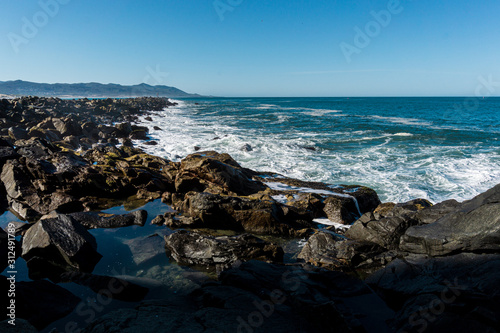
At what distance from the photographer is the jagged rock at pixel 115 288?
15.9ft

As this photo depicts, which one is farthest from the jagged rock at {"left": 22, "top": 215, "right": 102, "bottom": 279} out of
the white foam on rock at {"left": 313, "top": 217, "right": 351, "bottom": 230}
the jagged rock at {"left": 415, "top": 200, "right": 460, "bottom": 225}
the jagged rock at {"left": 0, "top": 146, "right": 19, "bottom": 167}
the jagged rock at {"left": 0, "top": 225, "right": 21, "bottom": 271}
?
the jagged rock at {"left": 415, "top": 200, "right": 460, "bottom": 225}

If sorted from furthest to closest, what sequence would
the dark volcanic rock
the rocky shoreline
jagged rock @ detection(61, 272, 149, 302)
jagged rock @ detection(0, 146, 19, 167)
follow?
1. jagged rock @ detection(0, 146, 19, 167)
2. jagged rock @ detection(61, 272, 149, 302)
3. the rocky shoreline
4. the dark volcanic rock

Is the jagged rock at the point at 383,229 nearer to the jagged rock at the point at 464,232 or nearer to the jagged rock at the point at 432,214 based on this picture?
the jagged rock at the point at 432,214

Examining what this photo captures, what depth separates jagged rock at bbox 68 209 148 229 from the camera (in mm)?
7995

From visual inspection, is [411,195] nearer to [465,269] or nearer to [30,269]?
[465,269]

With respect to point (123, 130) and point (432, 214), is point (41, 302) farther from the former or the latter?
point (123, 130)

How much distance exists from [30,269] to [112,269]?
62.8 inches

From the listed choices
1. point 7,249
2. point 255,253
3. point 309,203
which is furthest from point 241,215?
point 7,249

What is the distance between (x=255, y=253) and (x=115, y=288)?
116 inches

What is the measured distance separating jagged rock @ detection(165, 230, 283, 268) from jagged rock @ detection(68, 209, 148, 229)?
216 cm

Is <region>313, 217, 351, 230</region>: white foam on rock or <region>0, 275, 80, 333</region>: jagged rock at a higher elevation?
<region>0, 275, 80, 333</region>: jagged rock

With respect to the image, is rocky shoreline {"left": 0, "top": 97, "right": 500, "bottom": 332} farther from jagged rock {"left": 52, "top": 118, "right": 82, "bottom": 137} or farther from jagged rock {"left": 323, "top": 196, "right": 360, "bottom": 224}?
jagged rock {"left": 52, "top": 118, "right": 82, "bottom": 137}

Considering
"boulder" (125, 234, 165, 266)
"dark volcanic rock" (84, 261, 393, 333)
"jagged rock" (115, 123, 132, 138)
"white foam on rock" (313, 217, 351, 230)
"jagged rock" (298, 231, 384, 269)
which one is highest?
"jagged rock" (115, 123, 132, 138)

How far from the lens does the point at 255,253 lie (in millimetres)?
6344
